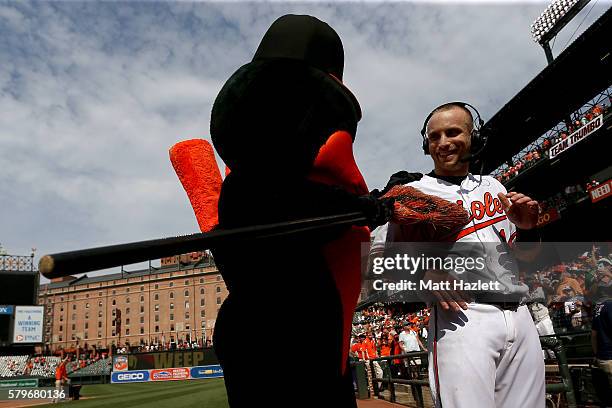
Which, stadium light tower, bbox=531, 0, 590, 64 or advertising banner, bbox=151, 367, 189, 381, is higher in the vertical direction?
stadium light tower, bbox=531, 0, 590, 64

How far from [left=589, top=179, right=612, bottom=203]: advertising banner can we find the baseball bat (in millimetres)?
17431

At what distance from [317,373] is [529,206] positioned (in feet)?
3.93

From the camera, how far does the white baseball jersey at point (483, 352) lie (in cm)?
181

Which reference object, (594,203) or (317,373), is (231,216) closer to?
(317,373)

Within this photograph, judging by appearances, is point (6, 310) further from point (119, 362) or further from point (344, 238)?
point (344, 238)

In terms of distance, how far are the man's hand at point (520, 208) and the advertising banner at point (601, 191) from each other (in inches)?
643

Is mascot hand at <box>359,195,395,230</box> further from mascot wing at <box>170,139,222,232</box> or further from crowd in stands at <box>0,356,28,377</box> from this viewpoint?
crowd in stands at <box>0,356,28,377</box>

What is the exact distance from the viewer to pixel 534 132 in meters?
24.8

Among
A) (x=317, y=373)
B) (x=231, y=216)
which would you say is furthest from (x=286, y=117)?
(x=317, y=373)

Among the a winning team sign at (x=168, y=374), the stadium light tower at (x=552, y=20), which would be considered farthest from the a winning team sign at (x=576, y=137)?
the a winning team sign at (x=168, y=374)

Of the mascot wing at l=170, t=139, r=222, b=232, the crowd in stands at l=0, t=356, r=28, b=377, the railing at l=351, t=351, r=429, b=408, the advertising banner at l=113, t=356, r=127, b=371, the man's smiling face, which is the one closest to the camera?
the mascot wing at l=170, t=139, r=222, b=232

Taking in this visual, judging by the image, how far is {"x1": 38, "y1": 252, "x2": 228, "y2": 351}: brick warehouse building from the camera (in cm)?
8844

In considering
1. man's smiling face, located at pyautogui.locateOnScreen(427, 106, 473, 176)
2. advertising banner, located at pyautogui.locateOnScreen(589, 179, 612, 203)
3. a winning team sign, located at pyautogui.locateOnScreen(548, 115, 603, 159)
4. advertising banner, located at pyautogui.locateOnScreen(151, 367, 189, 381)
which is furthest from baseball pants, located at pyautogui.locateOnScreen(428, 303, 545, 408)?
advertising banner, located at pyautogui.locateOnScreen(151, 367, 189, 381)

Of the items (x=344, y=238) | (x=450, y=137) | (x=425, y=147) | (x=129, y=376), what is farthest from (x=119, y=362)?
(x=344, y=238)
